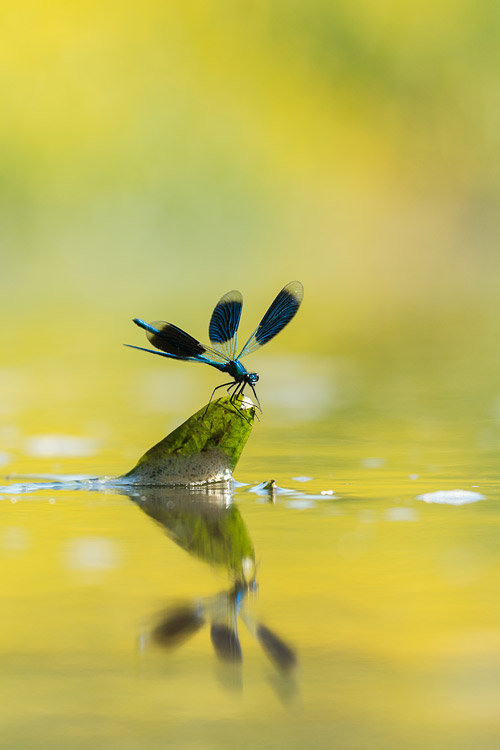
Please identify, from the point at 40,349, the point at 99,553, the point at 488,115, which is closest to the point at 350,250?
the point at 488,115

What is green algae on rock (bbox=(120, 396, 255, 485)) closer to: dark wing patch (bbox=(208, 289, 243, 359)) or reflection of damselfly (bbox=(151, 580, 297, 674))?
dark wing patch (bbox=(208, 289, 243, 359))

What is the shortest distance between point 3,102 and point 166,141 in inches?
237

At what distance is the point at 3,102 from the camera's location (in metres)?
51.6

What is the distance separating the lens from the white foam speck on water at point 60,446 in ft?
21.7

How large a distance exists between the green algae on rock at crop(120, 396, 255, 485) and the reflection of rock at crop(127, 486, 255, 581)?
0.25 feet


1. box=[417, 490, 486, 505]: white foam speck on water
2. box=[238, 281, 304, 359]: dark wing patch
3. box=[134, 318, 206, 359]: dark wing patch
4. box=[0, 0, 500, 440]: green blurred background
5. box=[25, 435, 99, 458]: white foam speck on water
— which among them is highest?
box=[0, 0, 500, 440]: green blurred background

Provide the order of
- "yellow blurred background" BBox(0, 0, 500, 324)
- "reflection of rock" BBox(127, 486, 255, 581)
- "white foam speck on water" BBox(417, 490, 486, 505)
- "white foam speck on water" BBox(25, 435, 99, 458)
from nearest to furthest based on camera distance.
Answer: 1. "reflection of rock" BBox(127, 486, 255, 581)
2. "white foam speck on water" BBox(417, 490, 486, 505)
3. "white foam speck on water" BBox(25, 435, 99, 458)
4. "yellow blurred background" BBox(0, 0, 500, 324)

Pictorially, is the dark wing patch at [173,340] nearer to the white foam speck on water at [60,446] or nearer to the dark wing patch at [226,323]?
the dark wing patch at [226,323]

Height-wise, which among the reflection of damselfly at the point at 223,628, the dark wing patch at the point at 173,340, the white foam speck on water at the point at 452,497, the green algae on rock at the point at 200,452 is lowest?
the reflection of damselfly at the point at 223,628

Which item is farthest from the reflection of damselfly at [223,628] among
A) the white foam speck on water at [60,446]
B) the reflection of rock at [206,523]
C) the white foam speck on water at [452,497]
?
the white foam speck on water at [60,446]

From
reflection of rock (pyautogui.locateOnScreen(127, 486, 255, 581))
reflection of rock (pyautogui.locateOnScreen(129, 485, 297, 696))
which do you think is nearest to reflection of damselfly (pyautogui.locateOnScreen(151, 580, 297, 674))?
reflection of rock (pyautogui.locateOnScreen(129, 485, 297, 696))

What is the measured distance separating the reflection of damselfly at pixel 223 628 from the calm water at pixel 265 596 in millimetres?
14

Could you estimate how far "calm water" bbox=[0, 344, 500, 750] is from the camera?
288 centimetres

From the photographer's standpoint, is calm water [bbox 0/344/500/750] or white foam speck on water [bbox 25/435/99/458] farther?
white foam speck on water [bbox 25/435/99/458]
